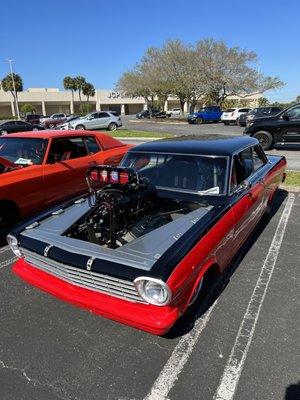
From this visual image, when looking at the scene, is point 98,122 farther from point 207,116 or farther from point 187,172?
point 187,172

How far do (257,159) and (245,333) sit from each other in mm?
2976

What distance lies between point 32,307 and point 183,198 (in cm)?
192

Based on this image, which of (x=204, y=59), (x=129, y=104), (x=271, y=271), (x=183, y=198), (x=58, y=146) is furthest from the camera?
(x=129, y=104)

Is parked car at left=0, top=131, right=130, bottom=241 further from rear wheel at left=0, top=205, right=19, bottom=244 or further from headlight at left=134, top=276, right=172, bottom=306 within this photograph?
headlight at left=134, top=276, right=172, bottom=306

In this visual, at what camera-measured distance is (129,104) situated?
90375mm

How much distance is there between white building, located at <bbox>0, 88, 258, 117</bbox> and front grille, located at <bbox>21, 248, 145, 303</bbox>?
68.6 metres

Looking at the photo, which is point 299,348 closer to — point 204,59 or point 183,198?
point 183,198

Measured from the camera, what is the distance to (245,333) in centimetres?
308

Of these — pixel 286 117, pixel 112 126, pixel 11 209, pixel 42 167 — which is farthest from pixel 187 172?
pixel 112 126

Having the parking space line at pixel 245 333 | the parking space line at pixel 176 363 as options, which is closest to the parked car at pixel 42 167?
the parking space line at pixel 176 363

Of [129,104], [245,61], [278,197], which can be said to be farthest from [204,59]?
[129,104]

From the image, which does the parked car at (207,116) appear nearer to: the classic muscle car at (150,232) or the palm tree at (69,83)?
the classic muscle car at (150,232)

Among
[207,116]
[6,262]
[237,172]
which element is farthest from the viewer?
[207,116]

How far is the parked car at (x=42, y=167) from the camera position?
5.34 meters
